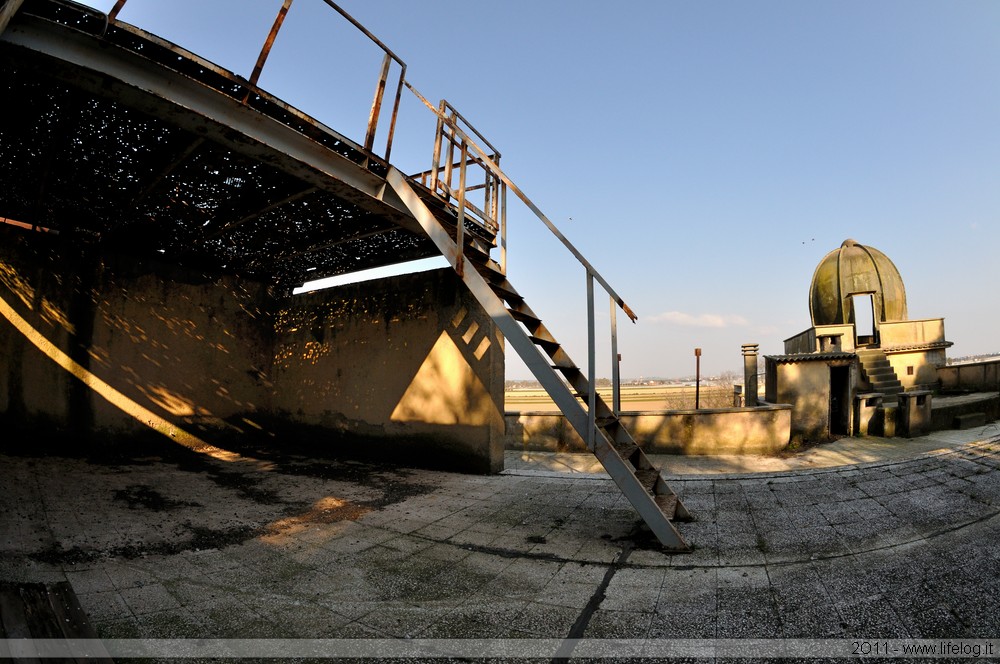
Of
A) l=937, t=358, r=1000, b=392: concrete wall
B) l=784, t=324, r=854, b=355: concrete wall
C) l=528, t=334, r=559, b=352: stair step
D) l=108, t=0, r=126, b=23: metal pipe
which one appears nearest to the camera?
l=108, t=0, r=126, b=23: metal pipe

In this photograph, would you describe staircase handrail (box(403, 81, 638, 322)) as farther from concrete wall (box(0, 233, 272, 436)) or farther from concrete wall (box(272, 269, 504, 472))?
concrete wall (box(0, 233, 272, 436))

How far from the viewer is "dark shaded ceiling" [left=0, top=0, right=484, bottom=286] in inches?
129

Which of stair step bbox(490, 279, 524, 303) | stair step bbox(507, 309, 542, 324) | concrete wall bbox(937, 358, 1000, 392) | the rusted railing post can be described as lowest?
concrete wall bbox(937, 358, 1000, 392)

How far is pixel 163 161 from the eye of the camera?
4.71m

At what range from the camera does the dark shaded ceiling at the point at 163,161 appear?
3.28m

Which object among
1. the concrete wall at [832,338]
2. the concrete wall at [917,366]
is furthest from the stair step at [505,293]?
the concrete wall at [917,366]

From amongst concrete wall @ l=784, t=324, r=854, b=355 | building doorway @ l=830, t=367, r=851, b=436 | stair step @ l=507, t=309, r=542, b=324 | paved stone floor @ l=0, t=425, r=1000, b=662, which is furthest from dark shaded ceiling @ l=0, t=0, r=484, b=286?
concrete wall @ l=784, t=324, r=854, b=355

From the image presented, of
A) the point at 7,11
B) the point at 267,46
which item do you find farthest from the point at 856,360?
the point at 7,11

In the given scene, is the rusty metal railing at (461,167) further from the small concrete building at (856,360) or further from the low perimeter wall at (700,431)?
the small concrete building at (856,360)

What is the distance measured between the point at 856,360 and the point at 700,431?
210 inches

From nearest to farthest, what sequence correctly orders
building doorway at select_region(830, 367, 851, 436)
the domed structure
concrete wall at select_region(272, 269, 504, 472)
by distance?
concrete wall at select_region(272, 269, 504, 472), building doorway at select_region(830, 367, 851, 436), the domed structure

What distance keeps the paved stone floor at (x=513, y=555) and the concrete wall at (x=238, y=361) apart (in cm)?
114

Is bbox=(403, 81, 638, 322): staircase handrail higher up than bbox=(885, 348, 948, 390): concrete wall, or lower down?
higher up

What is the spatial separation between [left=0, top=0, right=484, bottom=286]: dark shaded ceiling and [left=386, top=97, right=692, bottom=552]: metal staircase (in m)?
0.86
